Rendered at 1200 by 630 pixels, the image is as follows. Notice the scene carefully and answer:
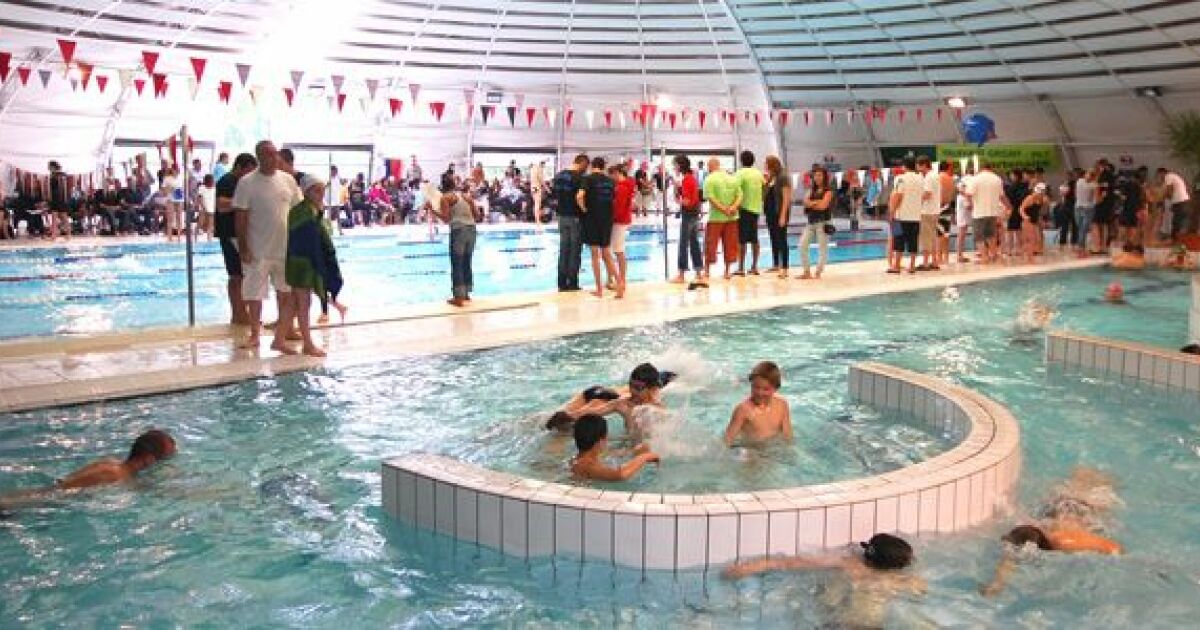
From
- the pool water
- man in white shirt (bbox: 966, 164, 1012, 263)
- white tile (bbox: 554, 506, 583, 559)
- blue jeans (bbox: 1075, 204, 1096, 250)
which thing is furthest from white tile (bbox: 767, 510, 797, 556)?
blue jeans (bbox: 1075, 204, 1096, 250)

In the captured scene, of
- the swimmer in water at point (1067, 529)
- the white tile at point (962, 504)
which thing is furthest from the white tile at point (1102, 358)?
the white tile at point (962, 504)

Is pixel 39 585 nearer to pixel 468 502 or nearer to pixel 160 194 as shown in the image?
pixel 468 502

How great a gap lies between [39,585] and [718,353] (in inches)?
226

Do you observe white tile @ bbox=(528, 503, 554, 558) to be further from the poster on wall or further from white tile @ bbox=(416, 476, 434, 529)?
the poster on wall

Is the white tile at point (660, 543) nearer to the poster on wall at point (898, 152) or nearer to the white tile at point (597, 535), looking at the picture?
the white tile at point (597, 535)

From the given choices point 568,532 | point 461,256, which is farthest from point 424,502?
point 461,256

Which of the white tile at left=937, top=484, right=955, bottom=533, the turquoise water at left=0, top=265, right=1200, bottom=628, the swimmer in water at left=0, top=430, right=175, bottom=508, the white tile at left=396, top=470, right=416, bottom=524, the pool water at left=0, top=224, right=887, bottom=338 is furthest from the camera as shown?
the pool water at left=0, top=224, right=887, bottom=338

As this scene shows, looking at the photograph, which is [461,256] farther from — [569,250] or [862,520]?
[862,520]

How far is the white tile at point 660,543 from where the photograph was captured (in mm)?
4043

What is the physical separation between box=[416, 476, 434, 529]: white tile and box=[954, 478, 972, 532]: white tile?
224 cm

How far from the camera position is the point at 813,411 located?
6812 mm

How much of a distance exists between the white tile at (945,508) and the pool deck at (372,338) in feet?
15.4

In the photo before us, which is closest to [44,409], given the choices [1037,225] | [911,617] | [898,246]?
[911,617]

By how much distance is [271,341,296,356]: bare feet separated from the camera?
798 cm
